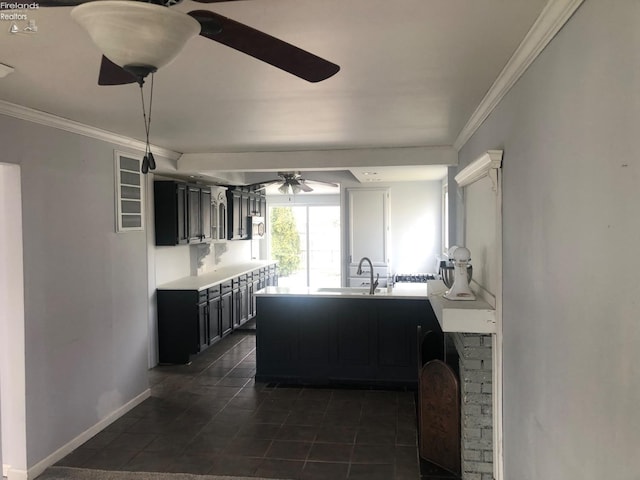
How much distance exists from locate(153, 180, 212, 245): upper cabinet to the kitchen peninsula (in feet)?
4.22

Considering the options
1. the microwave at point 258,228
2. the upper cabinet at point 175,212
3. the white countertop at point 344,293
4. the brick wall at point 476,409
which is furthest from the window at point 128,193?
the microwave at point 258,228

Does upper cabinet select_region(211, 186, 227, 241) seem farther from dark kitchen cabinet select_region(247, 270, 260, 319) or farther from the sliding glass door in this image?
the sliding glass door

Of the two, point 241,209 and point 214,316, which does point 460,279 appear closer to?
point 214,316

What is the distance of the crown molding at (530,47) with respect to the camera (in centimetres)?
159

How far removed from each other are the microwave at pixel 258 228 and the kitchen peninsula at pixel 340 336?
3560 millimetres

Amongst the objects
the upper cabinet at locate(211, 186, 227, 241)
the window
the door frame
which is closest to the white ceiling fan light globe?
the door frame

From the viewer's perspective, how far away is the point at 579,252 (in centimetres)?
145

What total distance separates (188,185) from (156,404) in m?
2.57

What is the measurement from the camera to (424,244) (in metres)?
8.20

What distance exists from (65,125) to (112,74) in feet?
7.45

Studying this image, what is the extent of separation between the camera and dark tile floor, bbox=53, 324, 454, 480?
3.40 m

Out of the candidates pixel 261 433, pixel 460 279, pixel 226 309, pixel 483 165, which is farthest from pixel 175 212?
pixel 483 165

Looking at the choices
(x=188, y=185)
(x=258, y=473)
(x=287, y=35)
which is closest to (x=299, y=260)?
(x=188, y=185)

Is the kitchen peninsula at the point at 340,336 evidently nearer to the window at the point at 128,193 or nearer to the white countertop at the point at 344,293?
the white countertop at the point at 344,293
